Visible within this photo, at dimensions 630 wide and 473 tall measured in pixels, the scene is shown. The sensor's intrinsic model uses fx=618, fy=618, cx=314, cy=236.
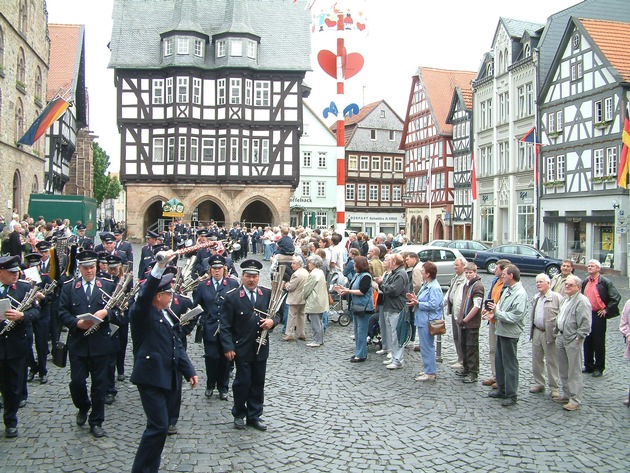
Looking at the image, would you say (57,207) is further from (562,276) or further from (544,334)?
(544,334)

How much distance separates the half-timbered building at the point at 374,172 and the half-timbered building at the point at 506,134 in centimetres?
2111

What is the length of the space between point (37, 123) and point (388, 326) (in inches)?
875

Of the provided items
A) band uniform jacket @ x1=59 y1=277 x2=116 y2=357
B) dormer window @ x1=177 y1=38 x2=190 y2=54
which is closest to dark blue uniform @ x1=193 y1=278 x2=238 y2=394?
band uniform jacket @ x1=59 y1=277 x2=116 y2=357

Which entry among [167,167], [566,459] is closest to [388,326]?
[566,459]

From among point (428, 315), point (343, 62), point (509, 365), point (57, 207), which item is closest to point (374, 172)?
point (57, 207)

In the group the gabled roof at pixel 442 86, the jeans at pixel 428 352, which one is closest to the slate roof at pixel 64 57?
the gabled roof at pixel 442 86

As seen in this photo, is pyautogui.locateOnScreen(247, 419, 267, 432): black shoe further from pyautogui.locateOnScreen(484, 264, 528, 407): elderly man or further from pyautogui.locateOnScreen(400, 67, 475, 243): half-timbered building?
pyautogui.locateOnScreen(400, 67, 475, 243): half-timbered building

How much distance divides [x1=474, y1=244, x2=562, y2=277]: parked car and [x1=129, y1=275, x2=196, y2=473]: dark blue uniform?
930 inches

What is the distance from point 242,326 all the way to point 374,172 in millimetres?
60167

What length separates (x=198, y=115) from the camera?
42.5m

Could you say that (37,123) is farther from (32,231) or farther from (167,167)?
(167,167)

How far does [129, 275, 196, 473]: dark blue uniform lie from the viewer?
5.44 metres

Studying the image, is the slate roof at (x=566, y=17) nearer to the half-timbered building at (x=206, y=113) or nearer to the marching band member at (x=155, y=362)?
the half-timbered building at (x=206, y=113)

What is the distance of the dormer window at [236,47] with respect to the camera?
42.1 m
